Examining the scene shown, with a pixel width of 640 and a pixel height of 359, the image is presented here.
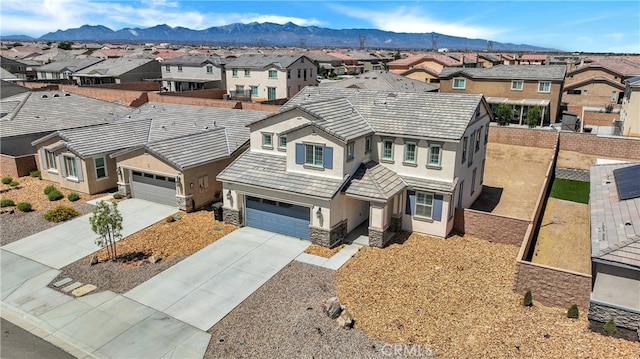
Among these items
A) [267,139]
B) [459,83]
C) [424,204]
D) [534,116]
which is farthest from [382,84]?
[424,204]

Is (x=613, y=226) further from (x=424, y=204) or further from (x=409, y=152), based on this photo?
(x=409, y=152)

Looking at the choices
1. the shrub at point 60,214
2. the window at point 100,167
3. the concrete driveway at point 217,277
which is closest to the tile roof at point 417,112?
the concrete driveway at point 217,277

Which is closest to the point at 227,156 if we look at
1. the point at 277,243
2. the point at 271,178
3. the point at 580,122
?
the point at 271,178

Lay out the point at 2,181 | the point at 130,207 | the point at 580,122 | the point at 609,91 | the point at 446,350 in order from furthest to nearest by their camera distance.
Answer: the point at 609,91, the point at 580,122, the point at 2,181, the point at 130,207, the point at 446,350

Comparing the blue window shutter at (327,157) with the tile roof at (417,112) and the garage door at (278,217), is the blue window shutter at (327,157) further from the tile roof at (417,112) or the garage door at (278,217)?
the tile roof at (417,112)

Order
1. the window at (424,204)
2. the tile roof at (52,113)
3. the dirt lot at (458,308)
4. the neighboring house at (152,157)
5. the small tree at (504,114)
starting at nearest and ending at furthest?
the dirt lot at (458,308) < the window at (424,204) < the neighboring house at (152,157) < the tile roof at (52,113) < the small tree at (504,114)

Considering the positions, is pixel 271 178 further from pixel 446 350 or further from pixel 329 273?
pixel 446 350

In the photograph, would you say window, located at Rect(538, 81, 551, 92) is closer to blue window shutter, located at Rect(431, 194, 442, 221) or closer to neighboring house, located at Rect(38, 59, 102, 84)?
blue window shutter, located at Rect(431, 194, 442, 221)

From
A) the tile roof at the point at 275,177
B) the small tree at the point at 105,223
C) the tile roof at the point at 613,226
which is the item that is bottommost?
the small tree at the point at 105,223
